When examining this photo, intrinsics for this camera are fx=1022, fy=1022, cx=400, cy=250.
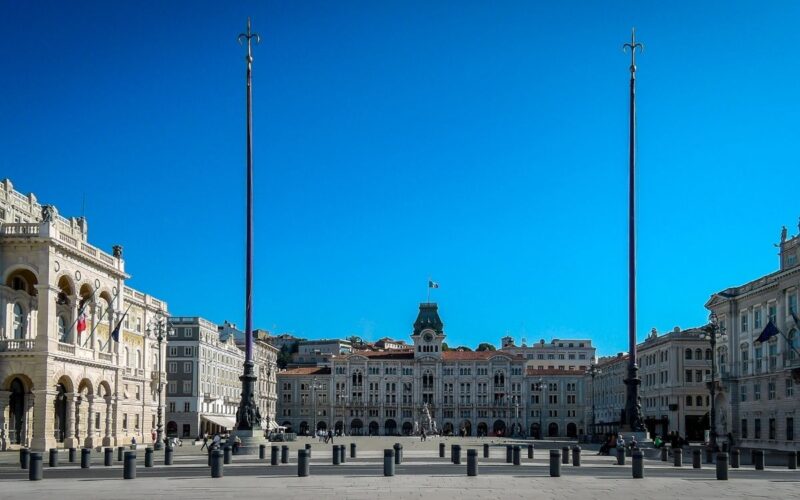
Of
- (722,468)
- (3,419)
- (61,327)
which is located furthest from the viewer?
(61,327)

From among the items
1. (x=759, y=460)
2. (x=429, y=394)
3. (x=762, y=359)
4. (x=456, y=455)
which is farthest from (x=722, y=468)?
(x=429, y=394)

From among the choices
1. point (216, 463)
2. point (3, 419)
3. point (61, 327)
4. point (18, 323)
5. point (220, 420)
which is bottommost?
point (220, 420)

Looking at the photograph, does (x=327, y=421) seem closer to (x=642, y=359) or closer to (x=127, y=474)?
(x=642, y=359)

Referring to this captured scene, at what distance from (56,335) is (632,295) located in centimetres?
3666

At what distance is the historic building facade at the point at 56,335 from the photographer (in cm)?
6209

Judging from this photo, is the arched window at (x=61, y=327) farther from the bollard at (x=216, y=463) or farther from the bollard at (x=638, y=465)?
the bollard at (x=638, y=465)

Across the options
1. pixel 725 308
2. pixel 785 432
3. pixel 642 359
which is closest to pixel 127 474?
pixel 785 432

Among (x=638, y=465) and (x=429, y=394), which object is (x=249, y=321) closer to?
(x=638, y=465)

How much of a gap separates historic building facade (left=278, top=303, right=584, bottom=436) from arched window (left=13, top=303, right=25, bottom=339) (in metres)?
125

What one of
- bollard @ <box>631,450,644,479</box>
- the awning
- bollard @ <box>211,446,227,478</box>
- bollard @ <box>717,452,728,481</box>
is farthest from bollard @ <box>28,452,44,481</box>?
the awning

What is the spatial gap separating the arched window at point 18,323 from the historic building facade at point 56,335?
63mm

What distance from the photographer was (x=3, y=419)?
62.3 m

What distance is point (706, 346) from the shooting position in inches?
4599

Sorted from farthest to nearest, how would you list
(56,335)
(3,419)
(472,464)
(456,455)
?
(56,335) < (3,419) < (456,455) < (472,464)
